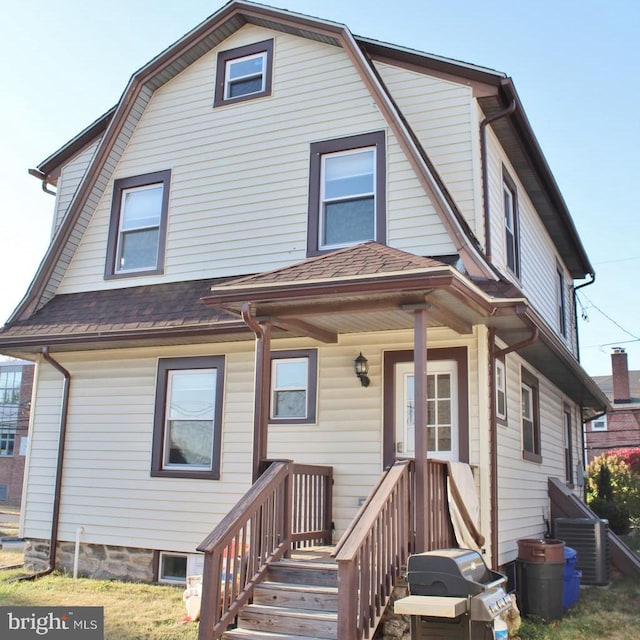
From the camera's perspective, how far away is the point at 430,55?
9203 millimetres

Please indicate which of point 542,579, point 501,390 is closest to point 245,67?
point 501,390

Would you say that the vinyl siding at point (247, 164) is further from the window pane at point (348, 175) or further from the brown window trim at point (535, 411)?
the brown window trim at point (535, 411)

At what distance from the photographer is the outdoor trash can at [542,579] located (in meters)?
8.03

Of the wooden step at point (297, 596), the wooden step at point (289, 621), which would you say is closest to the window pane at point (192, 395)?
the wooden step at point (297, 596)

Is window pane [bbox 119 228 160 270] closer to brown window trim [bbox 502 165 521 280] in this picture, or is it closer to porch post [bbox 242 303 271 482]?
porch post [bbox 242 303 271 482]

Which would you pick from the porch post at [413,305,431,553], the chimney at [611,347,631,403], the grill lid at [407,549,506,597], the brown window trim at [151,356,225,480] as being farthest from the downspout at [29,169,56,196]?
the chimney at [611,347,631,403]

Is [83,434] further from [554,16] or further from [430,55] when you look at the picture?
[554,16]

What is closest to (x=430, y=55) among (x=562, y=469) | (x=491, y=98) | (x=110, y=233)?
(x=491, y=98)

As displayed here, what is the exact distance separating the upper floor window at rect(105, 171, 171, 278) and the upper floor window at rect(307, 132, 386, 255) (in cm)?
242

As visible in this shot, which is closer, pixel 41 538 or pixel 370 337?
pixel 370 337

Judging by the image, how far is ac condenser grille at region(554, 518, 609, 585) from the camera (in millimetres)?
10328

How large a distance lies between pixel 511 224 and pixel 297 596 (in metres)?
6.25

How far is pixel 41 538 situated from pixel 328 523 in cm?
456

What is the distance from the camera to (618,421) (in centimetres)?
3052
